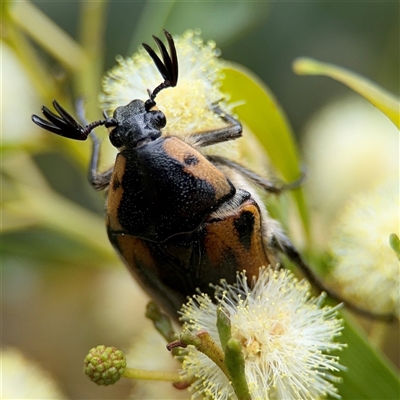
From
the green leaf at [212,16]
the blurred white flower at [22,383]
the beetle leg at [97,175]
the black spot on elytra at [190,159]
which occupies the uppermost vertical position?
the green leaf at [212,16]

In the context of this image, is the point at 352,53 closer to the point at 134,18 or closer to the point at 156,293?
the point at 134,18

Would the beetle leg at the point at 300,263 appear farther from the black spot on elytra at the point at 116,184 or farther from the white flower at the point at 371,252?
the black spot on elytra at the point at 116,184

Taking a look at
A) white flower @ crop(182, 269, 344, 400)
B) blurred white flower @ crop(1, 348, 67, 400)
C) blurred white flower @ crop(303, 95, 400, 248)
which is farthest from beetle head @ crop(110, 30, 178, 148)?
blurred white flower @ crop(303, 95, 400, 248)

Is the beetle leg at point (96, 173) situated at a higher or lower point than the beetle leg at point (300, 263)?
lower

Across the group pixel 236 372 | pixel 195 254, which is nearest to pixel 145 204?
pixel 195 254

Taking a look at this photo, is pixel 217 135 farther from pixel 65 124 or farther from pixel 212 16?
pixel 212 16

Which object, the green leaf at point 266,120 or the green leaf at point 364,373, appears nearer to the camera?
the green leaf at point 364,373

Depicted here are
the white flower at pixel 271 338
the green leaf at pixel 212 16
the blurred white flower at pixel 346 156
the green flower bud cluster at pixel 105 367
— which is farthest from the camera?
the blurred white flower at pixel 346 156

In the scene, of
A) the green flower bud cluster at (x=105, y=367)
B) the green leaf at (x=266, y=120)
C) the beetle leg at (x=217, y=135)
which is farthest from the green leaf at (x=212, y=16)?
the green flower bud cluster at (x=105, y=367)

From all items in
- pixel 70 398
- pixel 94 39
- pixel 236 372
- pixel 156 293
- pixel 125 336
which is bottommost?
pixel 70 398

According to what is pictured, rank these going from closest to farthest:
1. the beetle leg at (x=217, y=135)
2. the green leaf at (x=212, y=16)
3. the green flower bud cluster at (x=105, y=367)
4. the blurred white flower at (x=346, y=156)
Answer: the green flower bud cluster at (x=105, y=367), the beetle leg at (x=217, y=135), the green leaf at (x=212, y=16), the blurred white flower at (x=346, y=156)
